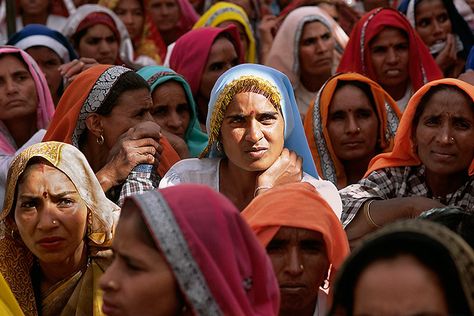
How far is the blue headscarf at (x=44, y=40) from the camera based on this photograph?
765 centimetres

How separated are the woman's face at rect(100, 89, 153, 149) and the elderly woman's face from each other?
69.3 inches

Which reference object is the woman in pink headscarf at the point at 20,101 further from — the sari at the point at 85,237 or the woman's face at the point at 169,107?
the sari at the point at 85,237

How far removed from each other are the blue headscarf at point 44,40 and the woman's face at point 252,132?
2.86 meters

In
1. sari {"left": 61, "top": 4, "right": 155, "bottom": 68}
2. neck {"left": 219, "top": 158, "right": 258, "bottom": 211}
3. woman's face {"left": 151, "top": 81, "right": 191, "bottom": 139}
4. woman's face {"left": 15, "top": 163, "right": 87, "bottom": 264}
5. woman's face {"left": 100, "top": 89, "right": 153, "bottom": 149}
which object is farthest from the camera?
sari {"left": 61, "top": 4, "right": 155, "bottom": 68}

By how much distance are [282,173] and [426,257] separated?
2.42 metres

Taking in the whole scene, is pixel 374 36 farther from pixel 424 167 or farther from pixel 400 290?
pixel 400 290

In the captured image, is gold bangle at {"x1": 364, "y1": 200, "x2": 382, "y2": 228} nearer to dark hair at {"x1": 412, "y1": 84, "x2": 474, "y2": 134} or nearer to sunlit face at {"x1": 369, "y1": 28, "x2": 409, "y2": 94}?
dark hair at {"x1": 412, "y1": 84, "x2": 474, "y2": 134}

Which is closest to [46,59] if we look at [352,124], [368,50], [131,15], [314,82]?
[131,15]

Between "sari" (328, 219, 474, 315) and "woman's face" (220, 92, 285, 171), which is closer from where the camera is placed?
"sari" (328, 219, 474, 315)

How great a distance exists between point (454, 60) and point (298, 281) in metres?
4.33

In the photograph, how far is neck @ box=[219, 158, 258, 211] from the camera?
509 centimetres

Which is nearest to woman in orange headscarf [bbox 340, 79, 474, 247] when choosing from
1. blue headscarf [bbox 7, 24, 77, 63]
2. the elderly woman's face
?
the elderly woman's face

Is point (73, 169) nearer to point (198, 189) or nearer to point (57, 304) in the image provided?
point (57, 304)

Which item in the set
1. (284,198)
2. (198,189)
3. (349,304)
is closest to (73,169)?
(284,198)
